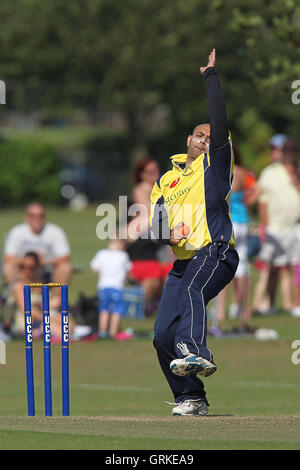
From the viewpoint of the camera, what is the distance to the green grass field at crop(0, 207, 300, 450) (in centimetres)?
746

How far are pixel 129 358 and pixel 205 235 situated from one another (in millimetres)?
6522

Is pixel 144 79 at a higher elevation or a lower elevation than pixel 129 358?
higher

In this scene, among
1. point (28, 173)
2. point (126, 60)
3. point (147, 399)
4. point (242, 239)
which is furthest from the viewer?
point (28, 173)

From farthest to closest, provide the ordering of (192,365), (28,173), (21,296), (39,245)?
(28,173)
(39,245)
(21,296)
(192,365)

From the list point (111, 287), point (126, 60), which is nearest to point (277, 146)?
point (111, 287)

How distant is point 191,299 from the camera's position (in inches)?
340

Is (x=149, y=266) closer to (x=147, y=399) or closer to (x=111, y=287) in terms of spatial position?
(x=111, y=287)

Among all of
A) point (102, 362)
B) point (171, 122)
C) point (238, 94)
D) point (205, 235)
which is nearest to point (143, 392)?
point (102, 362)

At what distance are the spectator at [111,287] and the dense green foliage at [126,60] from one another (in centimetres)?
2974

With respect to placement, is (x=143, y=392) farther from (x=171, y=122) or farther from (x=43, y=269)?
(x=171, y=122)

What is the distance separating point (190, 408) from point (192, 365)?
2.55ft

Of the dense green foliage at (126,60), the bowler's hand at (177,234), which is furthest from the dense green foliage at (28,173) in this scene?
the bowler's hand at (177,234)

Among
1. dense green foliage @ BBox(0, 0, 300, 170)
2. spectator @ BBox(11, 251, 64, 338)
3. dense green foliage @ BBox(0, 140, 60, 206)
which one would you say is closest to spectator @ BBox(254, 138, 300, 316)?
spectator @ BBox(11, 251, 64, 338)
